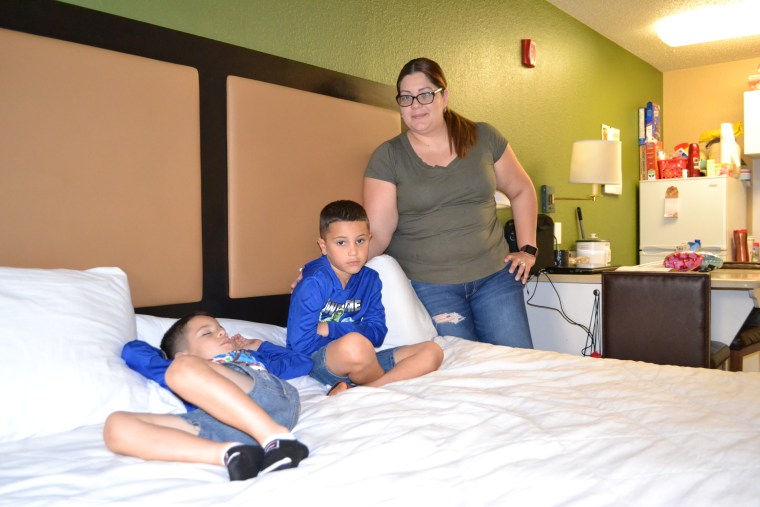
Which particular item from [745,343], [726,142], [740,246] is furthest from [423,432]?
[726,142]

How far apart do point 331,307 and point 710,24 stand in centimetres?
376

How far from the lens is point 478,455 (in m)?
1.06

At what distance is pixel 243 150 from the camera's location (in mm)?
1949

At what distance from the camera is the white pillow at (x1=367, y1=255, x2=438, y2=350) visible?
6.59 ft

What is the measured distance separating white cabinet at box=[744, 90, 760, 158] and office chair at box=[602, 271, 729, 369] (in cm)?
272

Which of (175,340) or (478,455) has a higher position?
(175,340)

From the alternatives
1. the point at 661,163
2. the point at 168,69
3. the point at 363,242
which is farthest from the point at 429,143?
the point at 661,163

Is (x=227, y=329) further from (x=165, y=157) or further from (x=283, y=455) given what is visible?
(x=283, y=455)

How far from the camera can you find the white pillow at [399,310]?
2010 mm

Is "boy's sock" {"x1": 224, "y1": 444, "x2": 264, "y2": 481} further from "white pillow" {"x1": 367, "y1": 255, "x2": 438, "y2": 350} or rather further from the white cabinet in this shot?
the white cabinet

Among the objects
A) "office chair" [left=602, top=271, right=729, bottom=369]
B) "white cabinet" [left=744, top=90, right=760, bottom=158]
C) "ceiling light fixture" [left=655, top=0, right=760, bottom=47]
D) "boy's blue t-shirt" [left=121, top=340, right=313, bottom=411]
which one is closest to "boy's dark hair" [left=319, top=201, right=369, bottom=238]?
"boy's blue t-shirt" [left=121, top=340, right=313, bottom=411]

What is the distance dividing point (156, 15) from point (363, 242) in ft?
2.83

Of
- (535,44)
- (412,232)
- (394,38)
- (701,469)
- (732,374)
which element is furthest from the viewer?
(535,44)

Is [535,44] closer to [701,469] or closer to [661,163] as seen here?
[661,163]
